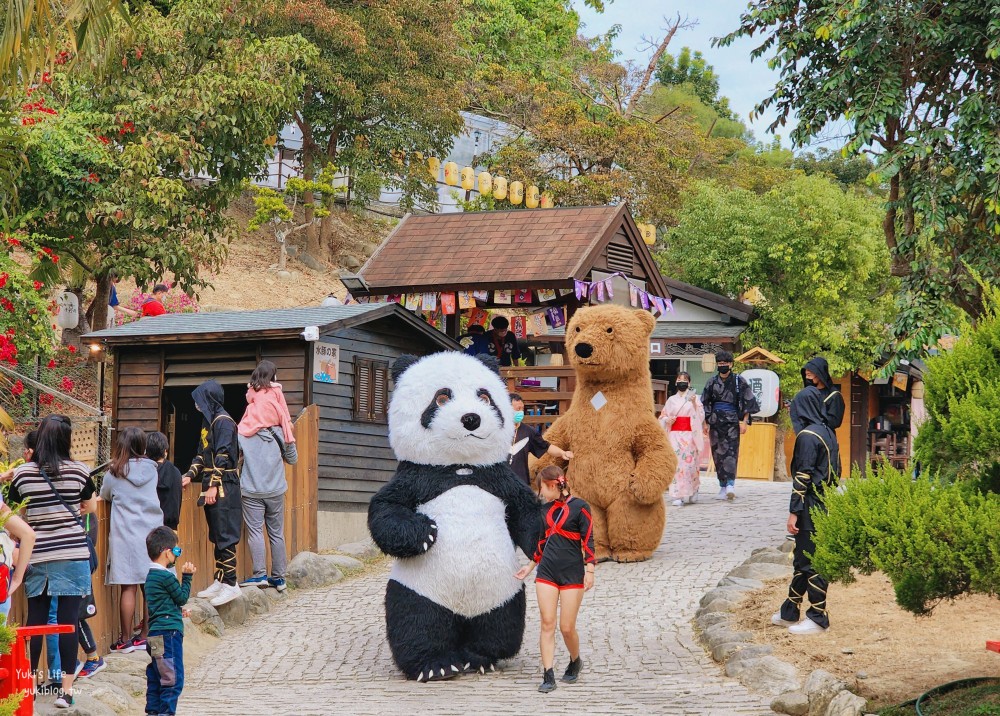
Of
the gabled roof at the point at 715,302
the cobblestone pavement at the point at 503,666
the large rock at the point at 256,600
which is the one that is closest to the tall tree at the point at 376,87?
the gabled roof at the point at 715,302

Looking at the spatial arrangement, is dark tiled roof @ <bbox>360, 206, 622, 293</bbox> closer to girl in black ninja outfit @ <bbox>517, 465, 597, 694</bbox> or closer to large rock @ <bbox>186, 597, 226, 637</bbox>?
large rock @ <bbox>186, 597, 226, 637</bbox>

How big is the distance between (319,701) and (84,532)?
190 centimetres

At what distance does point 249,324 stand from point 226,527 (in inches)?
181

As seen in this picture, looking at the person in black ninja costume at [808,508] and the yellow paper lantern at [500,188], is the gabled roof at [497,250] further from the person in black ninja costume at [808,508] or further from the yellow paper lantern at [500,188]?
the yellow paper lantern at [500,188]

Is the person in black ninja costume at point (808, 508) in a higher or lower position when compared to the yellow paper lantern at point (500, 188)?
lower

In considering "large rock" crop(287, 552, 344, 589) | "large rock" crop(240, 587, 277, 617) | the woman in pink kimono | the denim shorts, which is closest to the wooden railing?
the woman in pink kimono

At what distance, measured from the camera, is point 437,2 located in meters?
34.5

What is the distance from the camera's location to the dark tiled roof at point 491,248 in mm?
18562

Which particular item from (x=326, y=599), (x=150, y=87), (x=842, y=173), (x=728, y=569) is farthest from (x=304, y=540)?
(x=842, y=173)

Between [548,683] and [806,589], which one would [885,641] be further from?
[548,683]

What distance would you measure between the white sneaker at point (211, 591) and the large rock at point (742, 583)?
4.55m

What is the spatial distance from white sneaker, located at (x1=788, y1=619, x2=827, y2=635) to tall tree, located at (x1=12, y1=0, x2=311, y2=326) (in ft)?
46.5

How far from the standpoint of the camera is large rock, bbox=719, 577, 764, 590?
11086 millimetres

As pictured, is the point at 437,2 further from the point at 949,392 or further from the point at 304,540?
the point at 949,392
